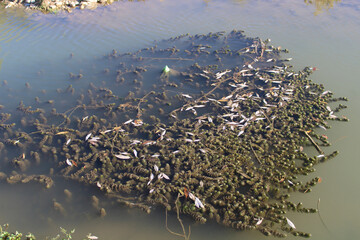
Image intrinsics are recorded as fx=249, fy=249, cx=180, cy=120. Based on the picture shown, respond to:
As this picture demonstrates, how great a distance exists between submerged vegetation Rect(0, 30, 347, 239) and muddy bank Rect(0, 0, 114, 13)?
4.37 metres

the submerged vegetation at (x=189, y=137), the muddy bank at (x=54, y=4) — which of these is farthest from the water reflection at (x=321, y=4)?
the muddy bank at (x=54, y=4)

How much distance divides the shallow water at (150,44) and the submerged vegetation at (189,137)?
19cm

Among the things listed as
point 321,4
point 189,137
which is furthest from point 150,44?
point 321,4

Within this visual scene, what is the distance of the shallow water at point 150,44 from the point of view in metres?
3.39

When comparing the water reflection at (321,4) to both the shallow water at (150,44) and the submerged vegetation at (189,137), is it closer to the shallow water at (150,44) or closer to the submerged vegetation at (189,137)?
the shallow water at (150,44)

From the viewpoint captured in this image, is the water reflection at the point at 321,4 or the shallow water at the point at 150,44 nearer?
the shallow water at the point at 150,44

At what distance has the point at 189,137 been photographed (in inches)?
174

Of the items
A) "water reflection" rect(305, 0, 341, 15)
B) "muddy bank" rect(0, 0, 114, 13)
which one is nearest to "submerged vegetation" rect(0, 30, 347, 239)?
"water reflection" rect(305, 0, 341, 15)

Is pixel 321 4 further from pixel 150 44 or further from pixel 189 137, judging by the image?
pixel 189 137

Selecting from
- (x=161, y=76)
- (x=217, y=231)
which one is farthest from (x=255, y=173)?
(x=161, y=76)

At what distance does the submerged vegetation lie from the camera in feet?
11.6

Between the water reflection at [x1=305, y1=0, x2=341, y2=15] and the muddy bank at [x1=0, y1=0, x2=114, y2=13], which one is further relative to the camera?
the muddy bank at [x1=0, y1=0, x2=114, y2=13]

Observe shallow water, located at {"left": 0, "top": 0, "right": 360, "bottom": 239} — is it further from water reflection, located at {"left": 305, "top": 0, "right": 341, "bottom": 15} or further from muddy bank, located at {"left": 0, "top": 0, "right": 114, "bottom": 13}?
muddy bank, located at {"left": 0, "top": 0, "right": 114, "bottom": 13}

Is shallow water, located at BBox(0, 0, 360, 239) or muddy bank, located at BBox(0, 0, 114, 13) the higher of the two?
muddy bank, located at BBox(0, 0, 114, 13)
